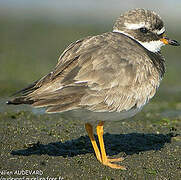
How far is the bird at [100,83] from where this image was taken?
575 centimetres

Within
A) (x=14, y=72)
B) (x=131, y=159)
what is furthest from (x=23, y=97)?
(x=14, y=72)

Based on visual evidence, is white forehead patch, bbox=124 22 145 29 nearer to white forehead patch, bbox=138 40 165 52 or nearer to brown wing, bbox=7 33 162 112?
white forehead patch, bbox=138 40 165 52

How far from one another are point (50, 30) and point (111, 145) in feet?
52.5

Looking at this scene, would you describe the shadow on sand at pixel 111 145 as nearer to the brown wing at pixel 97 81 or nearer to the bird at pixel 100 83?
the bird at pixel 100 83

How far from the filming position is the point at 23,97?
5.71m

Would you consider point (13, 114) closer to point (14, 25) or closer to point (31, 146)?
point (31, 146)

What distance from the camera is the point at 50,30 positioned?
22.5 meters

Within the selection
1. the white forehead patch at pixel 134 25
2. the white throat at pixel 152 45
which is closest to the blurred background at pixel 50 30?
the white throat at pixel 152 45

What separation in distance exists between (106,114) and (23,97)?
1.28 meters

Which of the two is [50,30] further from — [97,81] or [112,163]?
[97,81]

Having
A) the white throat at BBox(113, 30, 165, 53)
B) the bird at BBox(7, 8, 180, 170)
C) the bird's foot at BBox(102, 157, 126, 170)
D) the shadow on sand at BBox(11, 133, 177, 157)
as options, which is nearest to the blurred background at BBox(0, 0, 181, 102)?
the shadow on sand at BBox(11, 133, 177, 157)

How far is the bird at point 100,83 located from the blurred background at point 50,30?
5109 mm

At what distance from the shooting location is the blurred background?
14.3 m

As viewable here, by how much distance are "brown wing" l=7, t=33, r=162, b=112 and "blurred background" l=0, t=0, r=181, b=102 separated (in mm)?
5158
